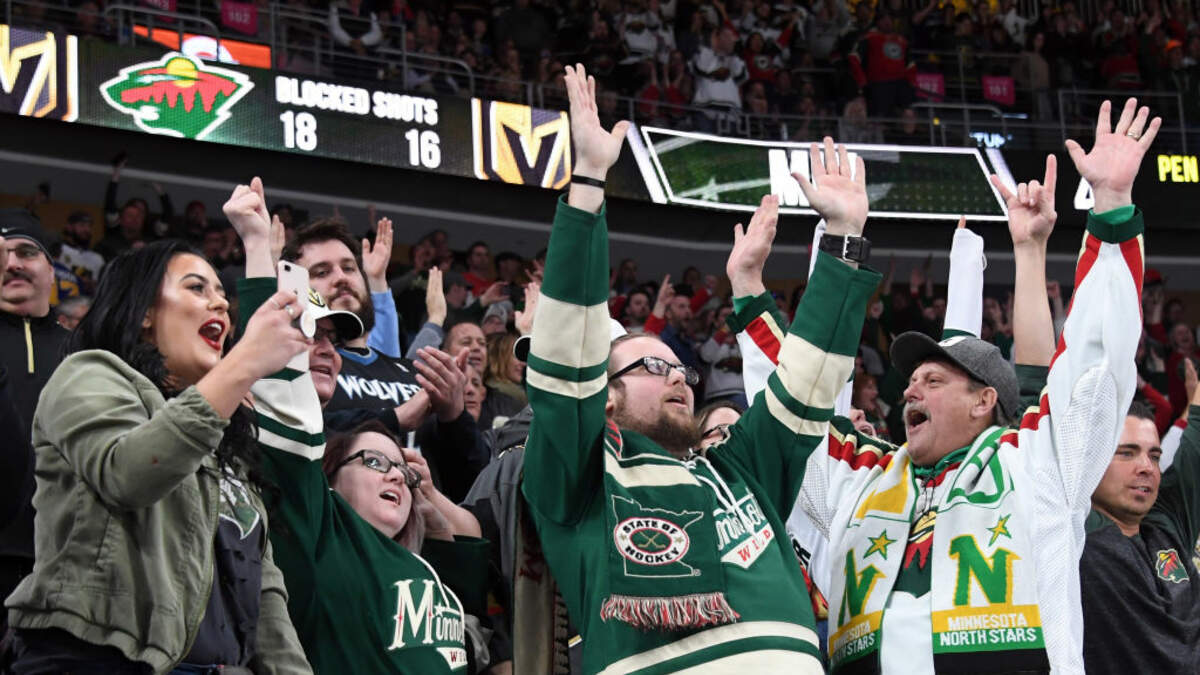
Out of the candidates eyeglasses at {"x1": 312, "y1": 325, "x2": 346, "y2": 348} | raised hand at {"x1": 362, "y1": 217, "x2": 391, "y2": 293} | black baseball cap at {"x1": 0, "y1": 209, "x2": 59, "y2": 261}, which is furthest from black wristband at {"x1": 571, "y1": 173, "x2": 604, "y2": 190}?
raised hand at {"x1": 362, "y1": 217, "x2": 391, "y2": 293}

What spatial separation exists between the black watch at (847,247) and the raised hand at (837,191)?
20 millimetres

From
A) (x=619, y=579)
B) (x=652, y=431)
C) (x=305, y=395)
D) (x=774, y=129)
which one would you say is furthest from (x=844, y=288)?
(x=774, y=129)

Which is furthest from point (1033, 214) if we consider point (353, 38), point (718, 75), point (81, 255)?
point (718, 75)

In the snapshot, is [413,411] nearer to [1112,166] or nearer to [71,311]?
[1112,166]

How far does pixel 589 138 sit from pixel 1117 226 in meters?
1.22

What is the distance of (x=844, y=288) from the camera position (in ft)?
9.72

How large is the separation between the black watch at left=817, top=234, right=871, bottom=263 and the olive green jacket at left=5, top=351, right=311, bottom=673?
53.8 inches

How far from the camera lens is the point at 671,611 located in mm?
2590

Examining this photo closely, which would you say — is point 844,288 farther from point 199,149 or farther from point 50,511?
point 199,149

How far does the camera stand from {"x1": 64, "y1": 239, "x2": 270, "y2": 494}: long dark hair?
2.53 m

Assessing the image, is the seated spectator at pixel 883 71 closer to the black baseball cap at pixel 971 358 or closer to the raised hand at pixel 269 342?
the black baseball cap at pixel 971 358

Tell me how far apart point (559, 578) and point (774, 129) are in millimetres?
9741

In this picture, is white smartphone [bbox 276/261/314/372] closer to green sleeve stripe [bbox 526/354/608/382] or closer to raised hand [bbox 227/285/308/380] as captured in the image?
raised hand [bbox 227/285/308/380]

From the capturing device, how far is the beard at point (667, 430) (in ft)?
9.82
